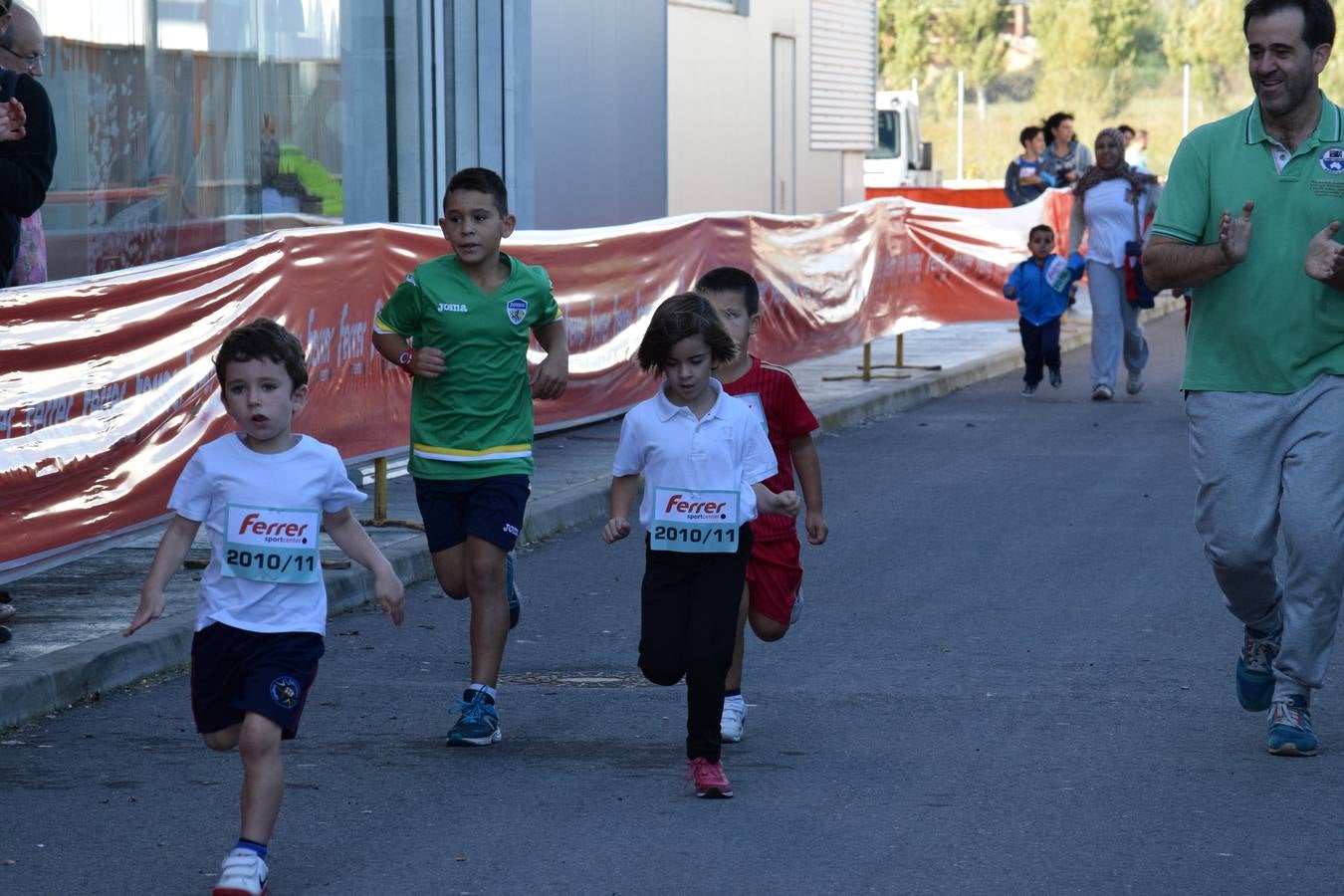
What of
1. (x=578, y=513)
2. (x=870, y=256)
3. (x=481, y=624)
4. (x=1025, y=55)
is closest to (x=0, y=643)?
(x=481, y=624)

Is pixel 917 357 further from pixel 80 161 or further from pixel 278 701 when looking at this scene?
pixel 278 701

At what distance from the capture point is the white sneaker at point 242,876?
15.8 feet

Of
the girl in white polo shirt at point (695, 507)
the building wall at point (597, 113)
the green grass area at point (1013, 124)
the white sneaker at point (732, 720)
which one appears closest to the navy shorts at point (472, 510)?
the girl in white polo shirt at point (695, 507)

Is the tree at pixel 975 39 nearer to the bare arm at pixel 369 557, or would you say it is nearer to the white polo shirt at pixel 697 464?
the white polo shirt at pixel 697 464

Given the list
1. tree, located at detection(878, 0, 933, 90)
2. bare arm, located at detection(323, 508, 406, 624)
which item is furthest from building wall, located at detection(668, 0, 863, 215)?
tree, located at detection(878, 0, 933, 90)

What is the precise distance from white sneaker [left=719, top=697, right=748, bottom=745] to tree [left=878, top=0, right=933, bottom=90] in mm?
80464

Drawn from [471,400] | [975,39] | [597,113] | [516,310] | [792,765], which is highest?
[975,39]

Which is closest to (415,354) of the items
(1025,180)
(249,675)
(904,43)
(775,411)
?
(775,411)

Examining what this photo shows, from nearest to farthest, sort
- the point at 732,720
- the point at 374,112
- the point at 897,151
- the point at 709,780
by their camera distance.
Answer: the point at 709,780, the point at 732,720, the point at 374,112, the point at 897,151

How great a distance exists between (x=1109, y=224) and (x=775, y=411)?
417 inches

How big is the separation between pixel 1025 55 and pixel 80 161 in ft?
365

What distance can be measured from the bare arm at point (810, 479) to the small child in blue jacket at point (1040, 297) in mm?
11025

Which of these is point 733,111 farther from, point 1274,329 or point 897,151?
point 897,151

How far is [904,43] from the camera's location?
3406 inches
